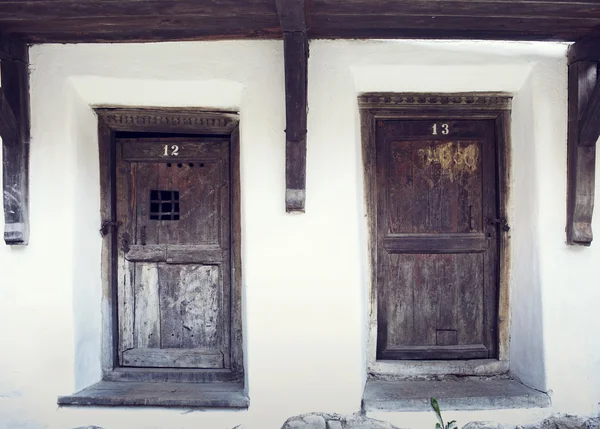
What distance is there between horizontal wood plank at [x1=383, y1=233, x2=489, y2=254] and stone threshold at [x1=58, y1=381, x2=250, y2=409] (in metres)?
1.27

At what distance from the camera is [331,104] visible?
2.87 m

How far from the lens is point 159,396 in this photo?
288cm

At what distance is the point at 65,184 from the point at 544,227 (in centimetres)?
271

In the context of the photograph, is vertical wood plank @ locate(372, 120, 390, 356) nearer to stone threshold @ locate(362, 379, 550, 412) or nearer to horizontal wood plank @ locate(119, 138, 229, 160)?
stone threshold @ locate(362, 379, 550, 412)

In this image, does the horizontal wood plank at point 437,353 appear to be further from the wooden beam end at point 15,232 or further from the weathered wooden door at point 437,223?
the wooden beam end at point 15,232

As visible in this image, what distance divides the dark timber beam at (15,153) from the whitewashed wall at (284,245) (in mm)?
65

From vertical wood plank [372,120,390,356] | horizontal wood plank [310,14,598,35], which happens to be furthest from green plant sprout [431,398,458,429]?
horizontal wood plank [310,14,598,35]

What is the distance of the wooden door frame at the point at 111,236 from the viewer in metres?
3.14

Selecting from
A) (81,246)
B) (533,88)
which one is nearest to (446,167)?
(533,88)

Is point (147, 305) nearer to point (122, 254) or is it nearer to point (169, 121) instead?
point (122, 254)

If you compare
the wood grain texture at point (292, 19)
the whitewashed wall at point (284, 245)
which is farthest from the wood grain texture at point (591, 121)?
the wood grain texture at point (292, 19)

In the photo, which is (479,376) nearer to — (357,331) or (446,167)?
(357,331)

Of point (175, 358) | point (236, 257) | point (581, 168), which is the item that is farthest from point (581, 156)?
point (175, 358)

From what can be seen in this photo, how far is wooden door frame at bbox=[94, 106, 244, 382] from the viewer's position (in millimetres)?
3137
